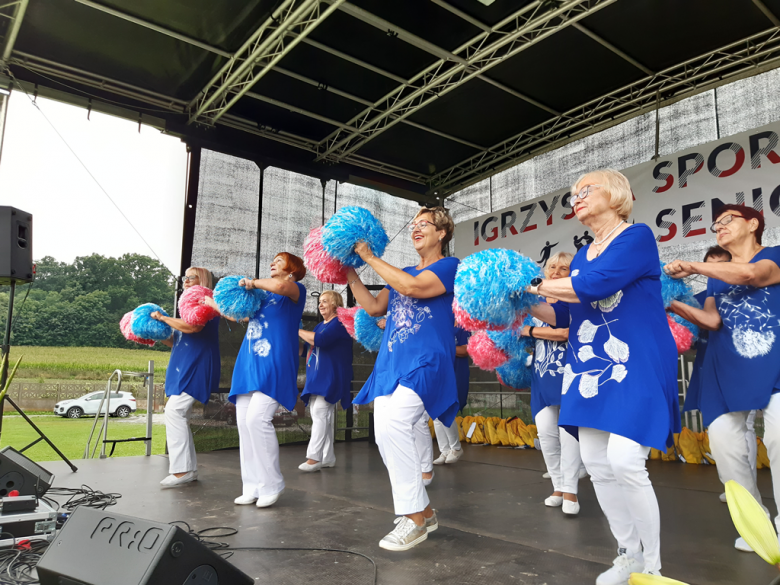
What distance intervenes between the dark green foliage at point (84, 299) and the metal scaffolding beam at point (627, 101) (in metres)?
9.50

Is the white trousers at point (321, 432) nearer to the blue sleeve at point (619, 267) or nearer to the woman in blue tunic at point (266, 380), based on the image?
the woman in blue tunic at point (266, 380)

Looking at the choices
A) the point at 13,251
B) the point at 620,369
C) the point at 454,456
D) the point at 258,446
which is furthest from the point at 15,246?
the point at 454,456

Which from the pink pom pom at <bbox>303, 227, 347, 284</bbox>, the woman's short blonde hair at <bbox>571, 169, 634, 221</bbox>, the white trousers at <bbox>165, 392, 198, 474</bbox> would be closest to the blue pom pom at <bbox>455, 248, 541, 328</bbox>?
the woman's short blonde hair at <bbox>571, 169, 634, 221</bbox>

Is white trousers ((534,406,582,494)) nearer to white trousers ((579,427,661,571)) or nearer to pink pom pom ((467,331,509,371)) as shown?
pink pom pom ((467,331,509,371))

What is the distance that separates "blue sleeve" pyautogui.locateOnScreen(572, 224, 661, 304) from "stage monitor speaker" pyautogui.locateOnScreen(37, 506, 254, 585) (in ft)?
4.79

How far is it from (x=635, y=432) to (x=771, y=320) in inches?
51.3

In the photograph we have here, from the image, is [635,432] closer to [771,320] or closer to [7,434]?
[771,320]

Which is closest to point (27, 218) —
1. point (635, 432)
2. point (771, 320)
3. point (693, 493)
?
point (635, 432)

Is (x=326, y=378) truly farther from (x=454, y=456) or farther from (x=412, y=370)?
(x=412, y=370)

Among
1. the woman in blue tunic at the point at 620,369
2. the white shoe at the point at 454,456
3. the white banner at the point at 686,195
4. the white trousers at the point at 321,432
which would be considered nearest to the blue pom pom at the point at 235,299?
the white trousers at the point at 321,432

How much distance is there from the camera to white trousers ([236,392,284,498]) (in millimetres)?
3527

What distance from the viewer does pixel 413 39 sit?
5.63 meters

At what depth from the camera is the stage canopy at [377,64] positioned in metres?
5.39

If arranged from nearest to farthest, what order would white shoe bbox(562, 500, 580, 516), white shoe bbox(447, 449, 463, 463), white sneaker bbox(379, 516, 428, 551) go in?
1. white sneaker bbox(379, 516, 428, 551)
2. white shoe bbox(562, 500, 580, 516)
3. white shoe bbox(447, 449, 463, 463)
